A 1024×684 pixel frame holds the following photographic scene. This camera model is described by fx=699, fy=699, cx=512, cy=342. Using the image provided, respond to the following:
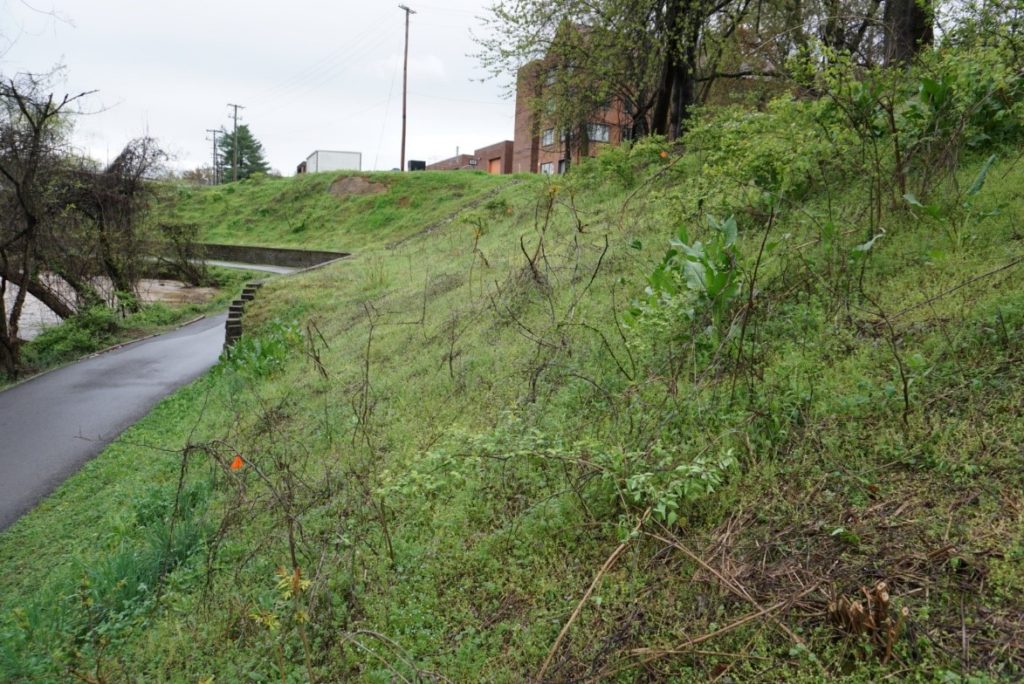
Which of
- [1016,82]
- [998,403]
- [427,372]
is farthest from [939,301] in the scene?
[427,372]

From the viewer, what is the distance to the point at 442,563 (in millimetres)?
3977

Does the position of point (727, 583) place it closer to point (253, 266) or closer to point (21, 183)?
point (21, 183)

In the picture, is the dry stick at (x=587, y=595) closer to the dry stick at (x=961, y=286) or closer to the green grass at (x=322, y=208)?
the dry stick at (x=961, y=286)

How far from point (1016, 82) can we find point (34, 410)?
14.3 m

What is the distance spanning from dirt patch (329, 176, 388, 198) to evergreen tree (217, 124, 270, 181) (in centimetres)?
4331

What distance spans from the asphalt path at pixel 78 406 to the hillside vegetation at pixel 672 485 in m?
1.22

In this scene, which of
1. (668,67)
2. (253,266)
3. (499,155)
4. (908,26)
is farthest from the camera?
(499,155)

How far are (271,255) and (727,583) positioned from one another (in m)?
34.1

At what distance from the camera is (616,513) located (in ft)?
12.5

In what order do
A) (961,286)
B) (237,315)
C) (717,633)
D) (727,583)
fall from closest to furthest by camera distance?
(717,633) < (727,583) < (961,286) < (237,315)

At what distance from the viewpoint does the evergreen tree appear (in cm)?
7912

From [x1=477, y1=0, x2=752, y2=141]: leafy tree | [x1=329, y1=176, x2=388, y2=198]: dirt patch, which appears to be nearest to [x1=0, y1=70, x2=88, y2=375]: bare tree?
[x1=477, y1=0, x2=752, y2=141]: leafy tree

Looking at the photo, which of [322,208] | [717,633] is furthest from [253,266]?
[717,633]

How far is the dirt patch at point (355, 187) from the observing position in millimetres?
38656
